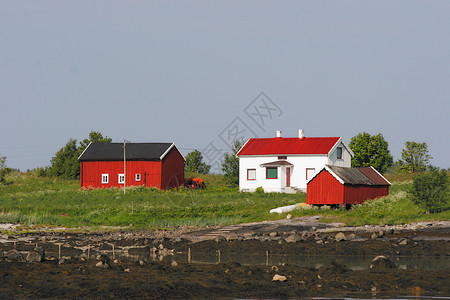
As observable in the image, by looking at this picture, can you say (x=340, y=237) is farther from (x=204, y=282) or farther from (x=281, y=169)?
(x=281, y=169)

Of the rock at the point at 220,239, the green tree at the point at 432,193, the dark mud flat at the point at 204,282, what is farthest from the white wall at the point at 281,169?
the dark mud flat at the point at 204,282

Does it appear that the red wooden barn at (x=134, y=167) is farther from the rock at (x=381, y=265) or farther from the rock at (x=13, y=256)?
the rock at (x=381, y=265)

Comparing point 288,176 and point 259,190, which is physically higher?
point 288,176

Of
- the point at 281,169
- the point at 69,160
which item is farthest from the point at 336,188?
the point at 69,160

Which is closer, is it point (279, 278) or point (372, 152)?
point (279, 278)

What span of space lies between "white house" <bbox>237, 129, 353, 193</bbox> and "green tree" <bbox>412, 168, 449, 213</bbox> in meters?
21.0

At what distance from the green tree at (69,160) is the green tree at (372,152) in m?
32.9

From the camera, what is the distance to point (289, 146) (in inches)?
2559

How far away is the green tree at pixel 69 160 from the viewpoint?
86.0 metres

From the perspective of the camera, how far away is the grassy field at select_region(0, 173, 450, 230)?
4116 cm

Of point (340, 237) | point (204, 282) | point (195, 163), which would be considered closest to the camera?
point (204, 282)

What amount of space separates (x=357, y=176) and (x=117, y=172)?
1179 inches

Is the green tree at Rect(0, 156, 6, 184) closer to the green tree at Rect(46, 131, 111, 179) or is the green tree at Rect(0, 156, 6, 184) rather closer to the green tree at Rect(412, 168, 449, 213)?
the green tree at Rect(46, 131, 111, 179)

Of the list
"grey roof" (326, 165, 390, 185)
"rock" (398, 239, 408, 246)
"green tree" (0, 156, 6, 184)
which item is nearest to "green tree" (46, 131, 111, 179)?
"green tree" (0, 156, 6, 184)
